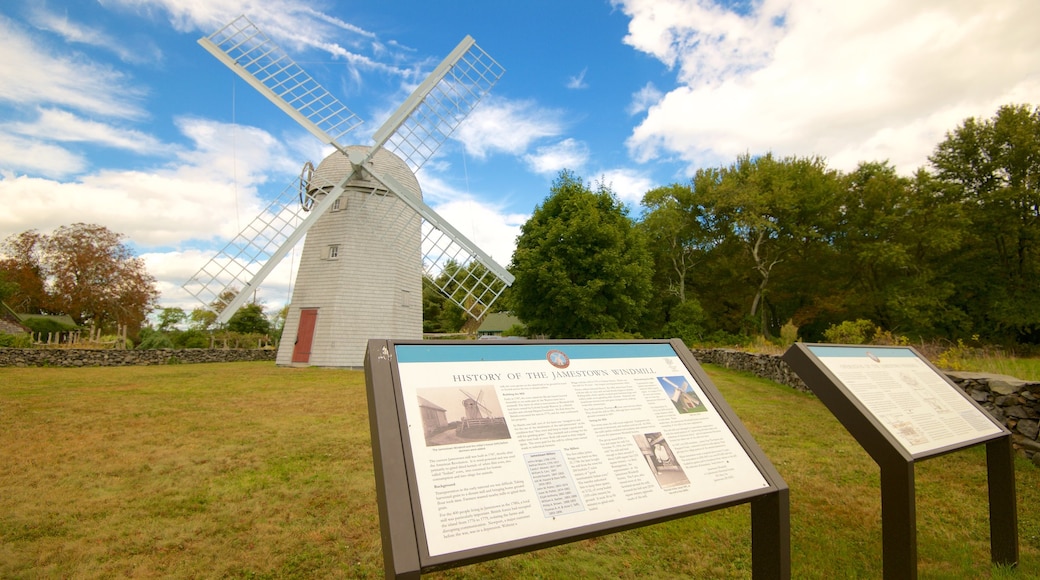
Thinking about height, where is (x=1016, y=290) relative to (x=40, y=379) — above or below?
above

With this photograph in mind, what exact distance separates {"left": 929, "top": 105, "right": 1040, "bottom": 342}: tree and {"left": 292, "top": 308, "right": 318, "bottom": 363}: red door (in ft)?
95.2

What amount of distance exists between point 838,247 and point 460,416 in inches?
1288

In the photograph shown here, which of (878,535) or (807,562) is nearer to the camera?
(807,562)

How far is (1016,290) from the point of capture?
74.2 ft

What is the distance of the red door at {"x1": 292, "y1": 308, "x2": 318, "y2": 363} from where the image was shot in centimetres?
1708

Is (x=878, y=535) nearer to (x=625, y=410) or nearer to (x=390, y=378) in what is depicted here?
(x=625, y=410)

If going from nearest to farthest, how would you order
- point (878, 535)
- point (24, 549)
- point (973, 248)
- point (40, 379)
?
point (24, 549), point (878, 535), point (40, 379), point (973, 248)

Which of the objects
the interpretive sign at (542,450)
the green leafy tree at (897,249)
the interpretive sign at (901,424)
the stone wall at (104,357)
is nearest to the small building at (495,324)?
the stone wall at (104,357)

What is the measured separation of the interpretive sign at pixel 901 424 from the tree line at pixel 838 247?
18847mm

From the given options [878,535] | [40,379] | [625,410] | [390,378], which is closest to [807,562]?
[878,535]

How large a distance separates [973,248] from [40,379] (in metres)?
37.1

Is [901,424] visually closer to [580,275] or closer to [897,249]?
[580,275]

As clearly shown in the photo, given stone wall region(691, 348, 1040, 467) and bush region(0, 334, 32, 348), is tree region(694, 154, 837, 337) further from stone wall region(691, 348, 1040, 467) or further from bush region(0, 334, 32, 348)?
bush region(0, 334, 32, 348)

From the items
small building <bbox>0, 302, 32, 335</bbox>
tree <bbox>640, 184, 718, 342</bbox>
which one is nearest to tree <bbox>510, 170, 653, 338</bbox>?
tree <bbox>640, 184, 718, 342</bbox>
